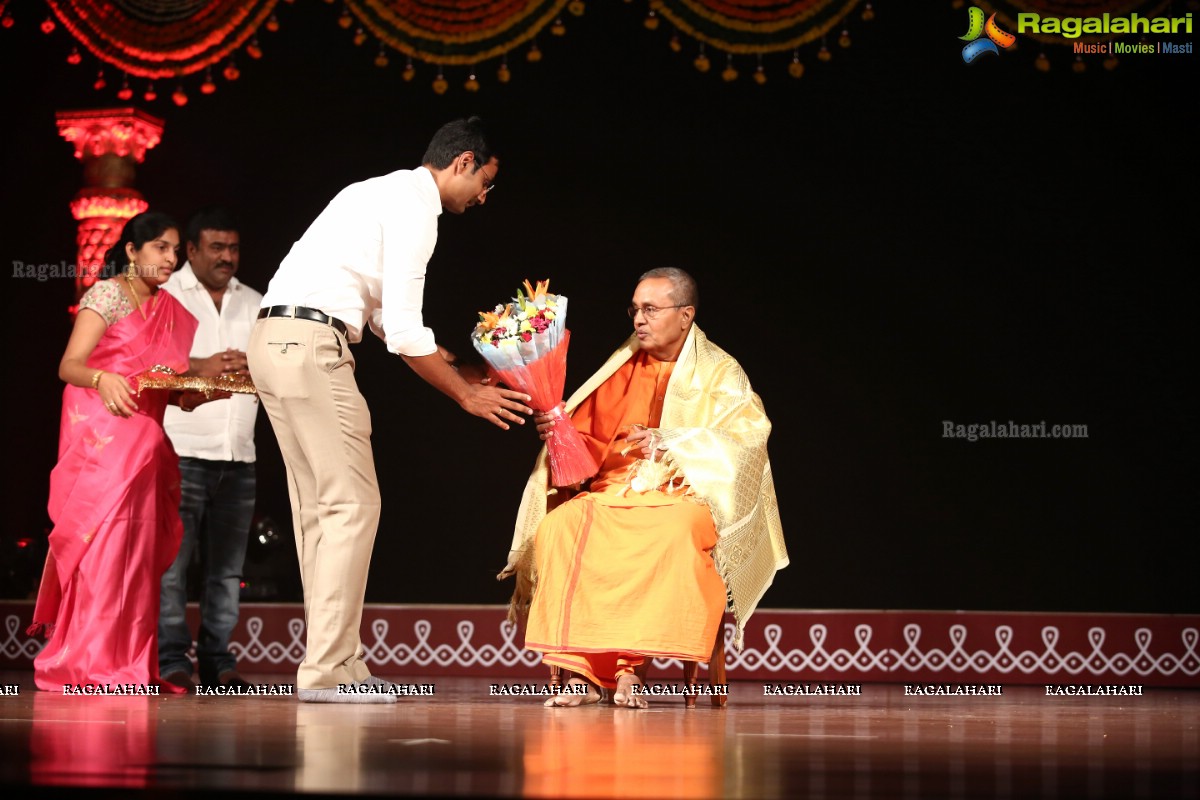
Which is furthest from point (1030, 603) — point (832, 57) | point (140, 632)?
point (140, 632)

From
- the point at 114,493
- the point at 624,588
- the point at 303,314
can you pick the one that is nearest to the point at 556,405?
the point at 624,588

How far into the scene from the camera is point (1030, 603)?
673 centimetres

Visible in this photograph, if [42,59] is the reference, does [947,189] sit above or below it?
below

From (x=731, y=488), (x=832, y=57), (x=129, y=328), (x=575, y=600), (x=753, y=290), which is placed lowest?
(x=575, y=600)

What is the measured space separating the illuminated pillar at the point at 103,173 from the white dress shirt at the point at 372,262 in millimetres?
3198

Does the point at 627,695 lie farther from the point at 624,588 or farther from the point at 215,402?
the point at 215,402

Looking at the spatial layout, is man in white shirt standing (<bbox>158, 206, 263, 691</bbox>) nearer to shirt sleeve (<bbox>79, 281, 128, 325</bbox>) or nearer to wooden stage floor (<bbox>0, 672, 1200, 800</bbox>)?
shirt sleeve (<bbox>79, 281, 128, 325</bbox>)

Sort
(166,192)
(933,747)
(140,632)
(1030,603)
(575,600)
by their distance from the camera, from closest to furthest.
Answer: (933,747), (575,600), (140,632), (1030,603), (166,192)

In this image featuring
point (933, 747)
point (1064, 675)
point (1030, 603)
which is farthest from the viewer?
point (1030, 603)

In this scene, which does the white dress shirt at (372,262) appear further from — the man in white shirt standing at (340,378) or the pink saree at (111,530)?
the pink saree at (111,530)

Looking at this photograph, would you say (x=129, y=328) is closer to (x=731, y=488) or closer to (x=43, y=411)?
(x=731, y=488)

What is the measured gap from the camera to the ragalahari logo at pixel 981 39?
676 centimetres

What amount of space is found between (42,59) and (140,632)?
13.8ft

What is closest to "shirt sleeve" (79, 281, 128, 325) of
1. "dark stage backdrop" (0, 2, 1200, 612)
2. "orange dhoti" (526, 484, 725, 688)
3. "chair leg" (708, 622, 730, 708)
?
"orange dhoti" (526, 484, 725, 688)
